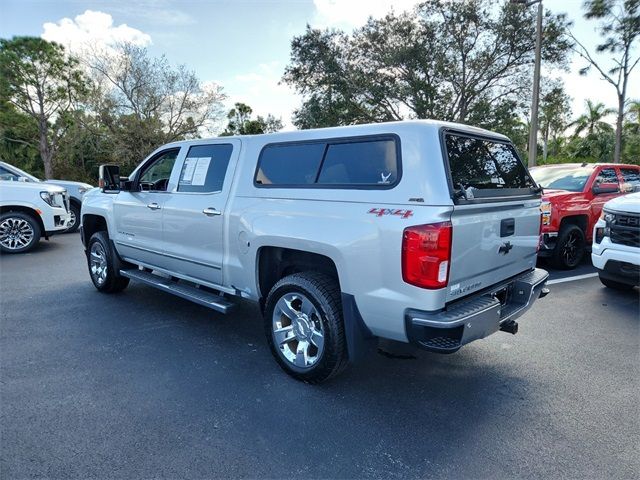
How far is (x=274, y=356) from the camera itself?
3.57 metres

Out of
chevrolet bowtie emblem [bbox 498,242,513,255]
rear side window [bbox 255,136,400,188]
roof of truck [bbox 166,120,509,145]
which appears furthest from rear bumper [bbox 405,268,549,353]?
roof of truck [bbox 166,120,509,145]

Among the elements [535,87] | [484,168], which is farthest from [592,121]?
[484,168]

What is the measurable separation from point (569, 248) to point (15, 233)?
34.6 feet

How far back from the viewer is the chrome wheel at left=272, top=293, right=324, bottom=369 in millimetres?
3295

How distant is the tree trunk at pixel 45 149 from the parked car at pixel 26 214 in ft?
64.5

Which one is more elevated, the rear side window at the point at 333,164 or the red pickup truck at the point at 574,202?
the rear side window at the point at 333,164

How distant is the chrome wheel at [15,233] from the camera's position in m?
8.75

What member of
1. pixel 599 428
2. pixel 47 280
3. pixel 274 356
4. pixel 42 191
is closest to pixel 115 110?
pixel 42 191

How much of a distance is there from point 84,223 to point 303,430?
487 cm

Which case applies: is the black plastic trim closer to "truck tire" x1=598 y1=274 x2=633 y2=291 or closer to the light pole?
"truck tire" x1=598 y1=274 x2=633 y2=291

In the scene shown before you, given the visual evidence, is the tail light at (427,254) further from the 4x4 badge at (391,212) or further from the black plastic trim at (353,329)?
the black plastic trim at (353,329)

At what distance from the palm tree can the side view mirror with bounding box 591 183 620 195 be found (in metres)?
32.6

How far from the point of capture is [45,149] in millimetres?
25984

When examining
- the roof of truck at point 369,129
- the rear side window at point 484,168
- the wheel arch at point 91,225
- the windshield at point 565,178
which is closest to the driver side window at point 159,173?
the wheel arch at point 91,225
